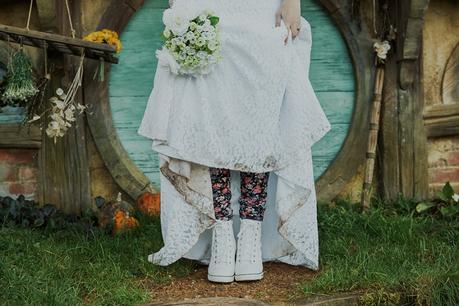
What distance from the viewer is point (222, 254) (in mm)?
4008

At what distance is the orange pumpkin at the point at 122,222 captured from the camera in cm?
491

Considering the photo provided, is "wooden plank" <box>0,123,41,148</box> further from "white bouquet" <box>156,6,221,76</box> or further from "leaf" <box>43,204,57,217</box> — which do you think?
"white bouquet" <box>156,6,221,76</box>

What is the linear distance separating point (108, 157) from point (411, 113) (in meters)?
1.86

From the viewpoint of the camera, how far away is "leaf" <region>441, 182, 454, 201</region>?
5234 mm

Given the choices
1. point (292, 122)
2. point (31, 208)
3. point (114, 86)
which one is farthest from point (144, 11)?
point (292, 122)

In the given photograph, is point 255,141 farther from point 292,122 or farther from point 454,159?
point 454,159

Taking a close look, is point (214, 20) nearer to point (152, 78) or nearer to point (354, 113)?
point (152, 78)

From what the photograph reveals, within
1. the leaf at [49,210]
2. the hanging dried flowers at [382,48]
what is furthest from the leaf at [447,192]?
the leaf at [49,210]

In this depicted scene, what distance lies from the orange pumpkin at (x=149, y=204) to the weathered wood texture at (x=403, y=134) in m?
1.40

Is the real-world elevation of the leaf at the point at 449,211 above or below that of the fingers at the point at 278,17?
below

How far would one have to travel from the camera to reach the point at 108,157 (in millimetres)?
5297

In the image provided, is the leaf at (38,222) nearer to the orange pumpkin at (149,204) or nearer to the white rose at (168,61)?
the orange pumpkin at (149,204)

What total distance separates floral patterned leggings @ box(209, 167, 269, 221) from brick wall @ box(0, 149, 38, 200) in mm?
1694

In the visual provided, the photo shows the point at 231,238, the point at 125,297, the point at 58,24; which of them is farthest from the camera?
the point at 58,24
